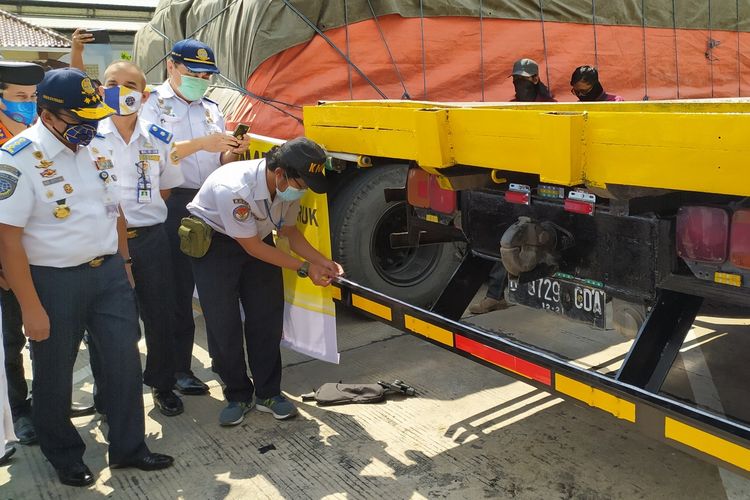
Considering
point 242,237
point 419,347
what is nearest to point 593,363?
point 419,347

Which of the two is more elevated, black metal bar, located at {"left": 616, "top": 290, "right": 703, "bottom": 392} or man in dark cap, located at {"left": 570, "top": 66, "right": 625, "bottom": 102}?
man in dark cap, located at {"left": 570, "top": 66, "right": 625, "bottom": 102}

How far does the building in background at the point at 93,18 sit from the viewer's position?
18562mm

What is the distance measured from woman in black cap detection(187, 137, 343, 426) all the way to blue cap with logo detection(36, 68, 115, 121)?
0.70 m

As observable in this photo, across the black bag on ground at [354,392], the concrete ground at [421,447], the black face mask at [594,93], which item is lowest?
the concrete ground at [421,447]

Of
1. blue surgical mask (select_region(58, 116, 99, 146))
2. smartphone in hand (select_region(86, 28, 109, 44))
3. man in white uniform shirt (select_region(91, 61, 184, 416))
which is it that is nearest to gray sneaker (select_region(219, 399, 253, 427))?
man in white uniform shirt (select_region(91, 61, 184, 416))

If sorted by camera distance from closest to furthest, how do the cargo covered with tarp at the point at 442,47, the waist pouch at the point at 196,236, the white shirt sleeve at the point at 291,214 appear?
the waist pouch at the point at 196,236 < the white shirt sleeve at the point at 291,214 < the cargo covered with tarp at the point at 442,47

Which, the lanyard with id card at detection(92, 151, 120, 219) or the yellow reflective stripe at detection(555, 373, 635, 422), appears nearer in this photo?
the yellow reflective stripe at detection(555, 373, 635, 422)

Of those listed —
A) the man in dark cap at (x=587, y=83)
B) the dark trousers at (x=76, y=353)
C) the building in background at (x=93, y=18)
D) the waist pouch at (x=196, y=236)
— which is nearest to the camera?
the dark trousers at (x=76, y=353)

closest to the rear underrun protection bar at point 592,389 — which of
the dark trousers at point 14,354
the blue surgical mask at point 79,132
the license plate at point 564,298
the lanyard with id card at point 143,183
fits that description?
the license plate at point 564,298

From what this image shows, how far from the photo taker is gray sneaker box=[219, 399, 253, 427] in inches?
145

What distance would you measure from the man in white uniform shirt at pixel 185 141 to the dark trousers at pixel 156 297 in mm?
227

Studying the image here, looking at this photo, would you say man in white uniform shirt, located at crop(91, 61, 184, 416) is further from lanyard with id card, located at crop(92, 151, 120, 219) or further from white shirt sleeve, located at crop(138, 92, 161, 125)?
lanyard with id card, located at crop(92, 151, 120, 219)

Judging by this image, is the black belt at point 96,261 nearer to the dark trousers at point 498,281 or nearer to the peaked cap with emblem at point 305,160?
the peaked cap with emblem at point 305,160

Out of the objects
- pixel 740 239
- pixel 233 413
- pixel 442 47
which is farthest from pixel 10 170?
pixel 442 47
